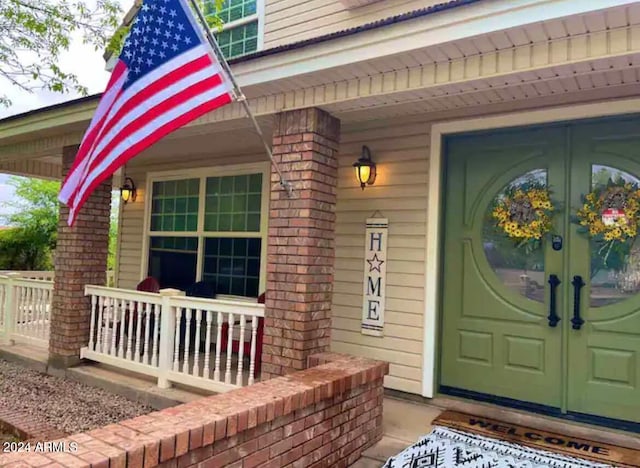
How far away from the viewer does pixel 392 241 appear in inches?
171

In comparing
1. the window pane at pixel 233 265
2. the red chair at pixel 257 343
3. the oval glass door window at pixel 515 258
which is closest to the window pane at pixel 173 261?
the window pane at pixel 233 265

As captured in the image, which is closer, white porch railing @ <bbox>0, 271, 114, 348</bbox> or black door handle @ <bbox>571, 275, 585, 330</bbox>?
black door handle @ <bbox>571, 275, 585, 330</bbox>

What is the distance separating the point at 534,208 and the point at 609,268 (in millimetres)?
667

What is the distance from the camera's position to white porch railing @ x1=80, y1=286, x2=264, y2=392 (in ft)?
12.8

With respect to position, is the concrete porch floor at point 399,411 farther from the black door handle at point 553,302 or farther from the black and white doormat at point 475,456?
the black door handle at point 553,302

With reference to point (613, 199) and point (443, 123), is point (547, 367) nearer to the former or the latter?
point (613, 199)

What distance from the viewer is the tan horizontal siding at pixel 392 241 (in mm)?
4156

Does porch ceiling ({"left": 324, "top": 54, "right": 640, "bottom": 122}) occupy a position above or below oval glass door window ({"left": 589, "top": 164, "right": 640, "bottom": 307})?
above

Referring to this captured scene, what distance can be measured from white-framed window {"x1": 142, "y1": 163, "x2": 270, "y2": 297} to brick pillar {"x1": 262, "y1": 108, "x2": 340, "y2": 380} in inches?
77.6

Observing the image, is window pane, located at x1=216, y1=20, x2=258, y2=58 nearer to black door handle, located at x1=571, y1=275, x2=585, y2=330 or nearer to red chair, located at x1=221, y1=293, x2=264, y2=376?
red chair, located at x1=221, y1=293, x2=264, y2=376

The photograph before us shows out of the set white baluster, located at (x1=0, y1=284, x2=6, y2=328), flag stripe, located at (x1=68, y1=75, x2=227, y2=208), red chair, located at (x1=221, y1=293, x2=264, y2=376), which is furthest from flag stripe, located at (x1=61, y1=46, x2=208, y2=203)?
white baluster, located at (x1=0, y1=284, x2=6, y2=328)

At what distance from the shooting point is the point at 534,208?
366cm

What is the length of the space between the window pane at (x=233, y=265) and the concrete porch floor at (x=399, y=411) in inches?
61.1

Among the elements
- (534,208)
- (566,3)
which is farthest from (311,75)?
(534,208)
